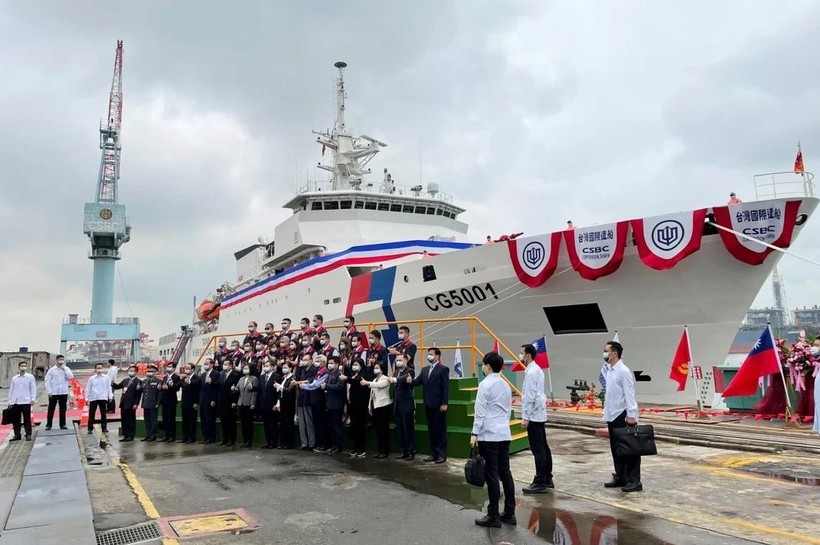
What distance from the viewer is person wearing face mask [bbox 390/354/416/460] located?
25.4 ft

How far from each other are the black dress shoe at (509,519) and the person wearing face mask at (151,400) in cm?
886

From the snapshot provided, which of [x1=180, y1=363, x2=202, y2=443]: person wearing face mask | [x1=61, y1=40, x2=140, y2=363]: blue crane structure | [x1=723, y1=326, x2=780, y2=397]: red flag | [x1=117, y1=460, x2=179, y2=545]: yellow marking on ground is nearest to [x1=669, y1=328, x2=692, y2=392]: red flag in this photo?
[x1=723, y1=326, x2=780, y2=397]: red flag

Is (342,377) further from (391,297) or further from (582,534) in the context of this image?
(391,297)

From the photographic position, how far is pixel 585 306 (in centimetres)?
1226

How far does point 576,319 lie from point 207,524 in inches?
371

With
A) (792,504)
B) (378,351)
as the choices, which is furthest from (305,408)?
(792,504)

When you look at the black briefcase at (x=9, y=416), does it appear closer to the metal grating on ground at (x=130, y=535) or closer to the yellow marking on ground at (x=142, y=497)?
the yellow marking on ground at (x=142, y=497)

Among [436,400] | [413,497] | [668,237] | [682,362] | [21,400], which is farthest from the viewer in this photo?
[682,362]

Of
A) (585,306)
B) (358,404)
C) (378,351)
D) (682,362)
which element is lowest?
(358,404)

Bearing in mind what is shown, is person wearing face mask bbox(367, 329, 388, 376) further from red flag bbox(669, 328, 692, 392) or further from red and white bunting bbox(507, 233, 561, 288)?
red flag bbox(669, 328, 692, 392)

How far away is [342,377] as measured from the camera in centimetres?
846

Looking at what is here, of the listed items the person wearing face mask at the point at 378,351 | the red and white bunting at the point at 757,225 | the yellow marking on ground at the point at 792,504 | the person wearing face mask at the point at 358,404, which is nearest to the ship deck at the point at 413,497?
the yellow marking on ground at the point at 792,504

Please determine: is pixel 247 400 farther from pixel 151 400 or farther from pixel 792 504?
pixel 792 504

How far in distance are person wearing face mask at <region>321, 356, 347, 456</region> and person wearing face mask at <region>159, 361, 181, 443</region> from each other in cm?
427
